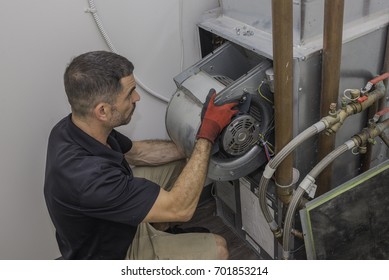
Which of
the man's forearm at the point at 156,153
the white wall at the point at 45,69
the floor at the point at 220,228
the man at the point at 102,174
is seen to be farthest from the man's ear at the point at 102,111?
the floor at the point at 220,228

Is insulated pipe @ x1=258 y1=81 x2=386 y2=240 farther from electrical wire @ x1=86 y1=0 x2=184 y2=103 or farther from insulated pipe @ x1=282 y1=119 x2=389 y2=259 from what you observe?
electrical wire @ x1=86 y1=0 x2=184 y2=103

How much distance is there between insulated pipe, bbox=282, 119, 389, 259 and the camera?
1.09 meters

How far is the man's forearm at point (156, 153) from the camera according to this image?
1493 millimetres

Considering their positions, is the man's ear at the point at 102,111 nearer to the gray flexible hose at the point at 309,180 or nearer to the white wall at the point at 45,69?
the white wall at the point at 45,69

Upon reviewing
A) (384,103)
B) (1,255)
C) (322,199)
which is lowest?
(1,255)

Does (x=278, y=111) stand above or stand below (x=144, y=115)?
above

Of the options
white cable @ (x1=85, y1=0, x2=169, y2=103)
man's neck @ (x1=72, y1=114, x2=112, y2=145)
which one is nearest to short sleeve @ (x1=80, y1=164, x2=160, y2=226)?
man's neck @ (x1=72, y1=114, x2=112, y2=145)

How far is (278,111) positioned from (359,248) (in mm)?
558

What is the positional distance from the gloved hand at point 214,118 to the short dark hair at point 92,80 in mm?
250

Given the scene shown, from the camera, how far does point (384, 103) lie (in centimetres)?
125

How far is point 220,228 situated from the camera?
5.59 ft

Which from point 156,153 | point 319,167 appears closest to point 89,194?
point 156,153
